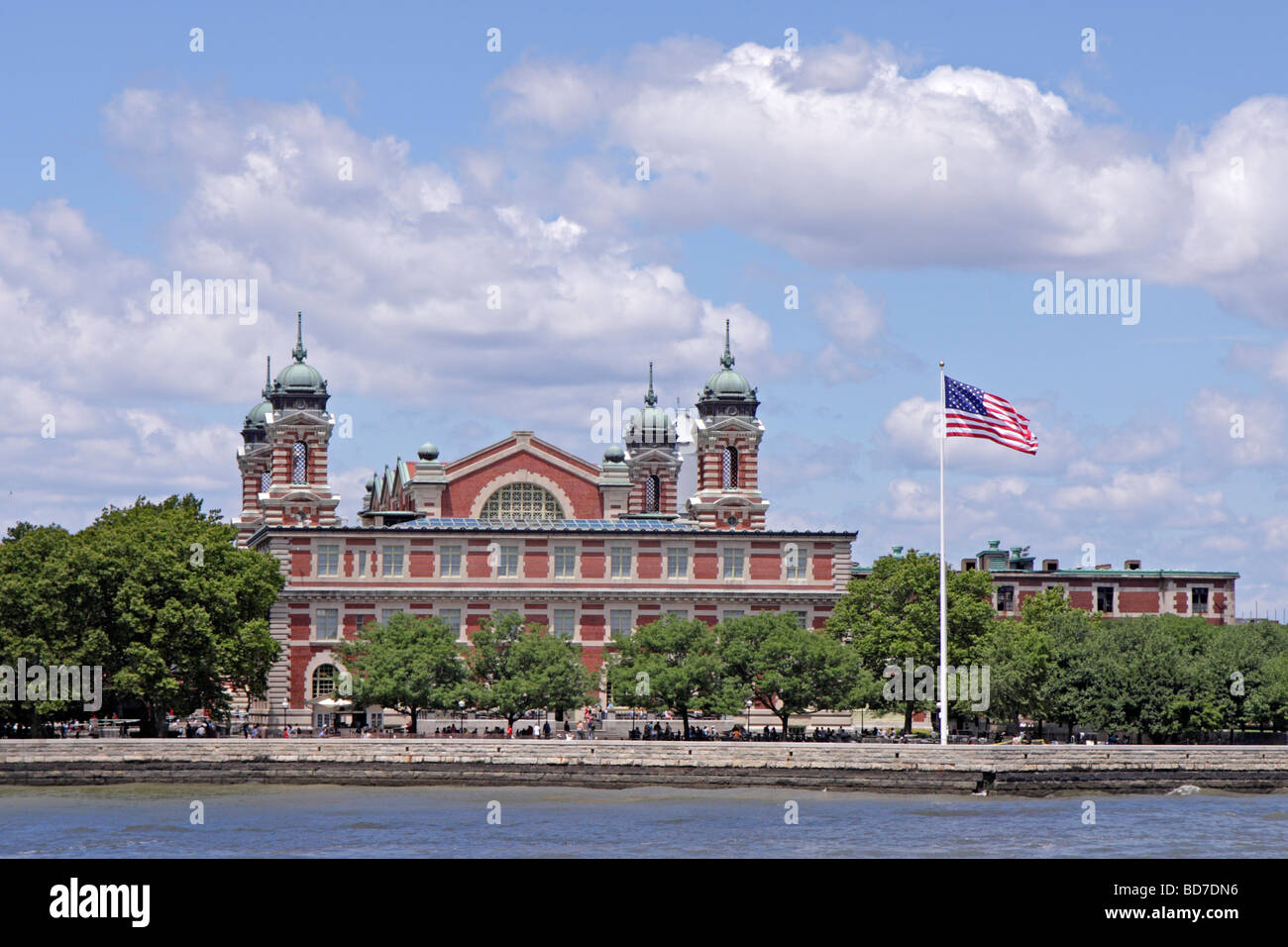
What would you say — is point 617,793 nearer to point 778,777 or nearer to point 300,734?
point 778,777

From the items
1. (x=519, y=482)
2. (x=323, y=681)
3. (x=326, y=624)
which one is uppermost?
(x=519, y=482)

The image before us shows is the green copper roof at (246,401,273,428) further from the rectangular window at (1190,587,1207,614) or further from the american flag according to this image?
the american flag

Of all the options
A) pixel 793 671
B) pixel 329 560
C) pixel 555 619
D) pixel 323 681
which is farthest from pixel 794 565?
pixel 323 681

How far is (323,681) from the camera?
324 ft

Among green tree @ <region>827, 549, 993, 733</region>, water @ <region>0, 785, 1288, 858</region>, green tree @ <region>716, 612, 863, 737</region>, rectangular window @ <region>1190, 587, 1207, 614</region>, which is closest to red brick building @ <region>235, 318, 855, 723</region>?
green tree @ <region>827, 549, 993, 733</region>

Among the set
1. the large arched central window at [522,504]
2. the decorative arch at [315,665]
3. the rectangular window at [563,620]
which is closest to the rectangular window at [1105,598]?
the large arched central window at [522,504]

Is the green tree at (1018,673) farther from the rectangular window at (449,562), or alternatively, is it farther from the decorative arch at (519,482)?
the decorative arch at (519,482)

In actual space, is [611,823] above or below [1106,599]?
below

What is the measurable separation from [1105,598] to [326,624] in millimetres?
57544

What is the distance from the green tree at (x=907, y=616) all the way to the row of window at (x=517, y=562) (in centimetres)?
724

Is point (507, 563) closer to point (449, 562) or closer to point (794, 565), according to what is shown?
point (449, 562)
